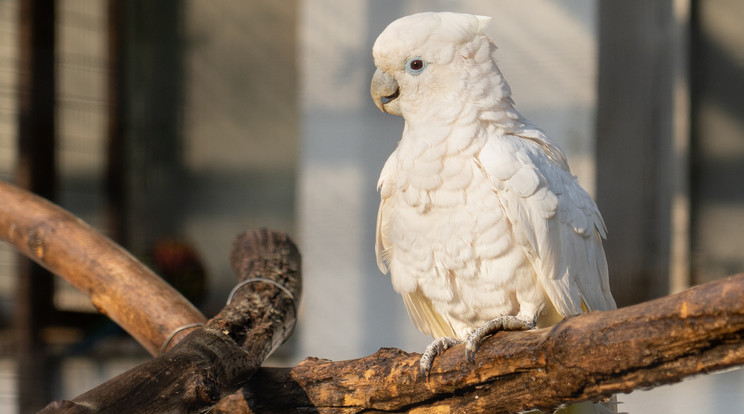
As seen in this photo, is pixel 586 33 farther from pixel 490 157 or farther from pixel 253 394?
pixel 253 394

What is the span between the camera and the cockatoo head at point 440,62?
1035 millimetres

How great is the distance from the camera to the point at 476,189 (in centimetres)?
102

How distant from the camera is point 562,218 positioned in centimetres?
105

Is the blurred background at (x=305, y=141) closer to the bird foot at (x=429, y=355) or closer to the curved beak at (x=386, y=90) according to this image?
the curved beak at (x=386, y=90)

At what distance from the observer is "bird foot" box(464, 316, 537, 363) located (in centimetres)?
90

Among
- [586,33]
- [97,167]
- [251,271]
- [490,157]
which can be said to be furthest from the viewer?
[97,167]

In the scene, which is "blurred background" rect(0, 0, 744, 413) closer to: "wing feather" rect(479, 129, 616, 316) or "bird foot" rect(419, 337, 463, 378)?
"wing feather" rect(479, 129, 616, 316)

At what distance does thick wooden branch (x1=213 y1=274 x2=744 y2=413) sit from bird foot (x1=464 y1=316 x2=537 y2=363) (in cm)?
1

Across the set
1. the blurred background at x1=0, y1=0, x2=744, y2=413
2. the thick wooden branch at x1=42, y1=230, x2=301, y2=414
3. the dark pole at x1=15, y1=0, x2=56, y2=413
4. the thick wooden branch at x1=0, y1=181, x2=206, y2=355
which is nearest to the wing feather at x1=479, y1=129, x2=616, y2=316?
the thick wooden branch at x1=42, y1=230, x2=301, y2=414

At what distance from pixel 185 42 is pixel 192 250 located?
0.76 metres

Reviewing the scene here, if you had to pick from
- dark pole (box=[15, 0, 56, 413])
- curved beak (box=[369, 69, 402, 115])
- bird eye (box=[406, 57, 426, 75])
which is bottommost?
dark pole (box=[15, 0, 56, 413])

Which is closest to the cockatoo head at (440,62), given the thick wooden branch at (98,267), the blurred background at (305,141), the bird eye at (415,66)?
the bird eye at (415,66)

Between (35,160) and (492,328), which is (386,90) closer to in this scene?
(492,328)

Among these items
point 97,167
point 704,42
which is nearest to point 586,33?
point 704,42
